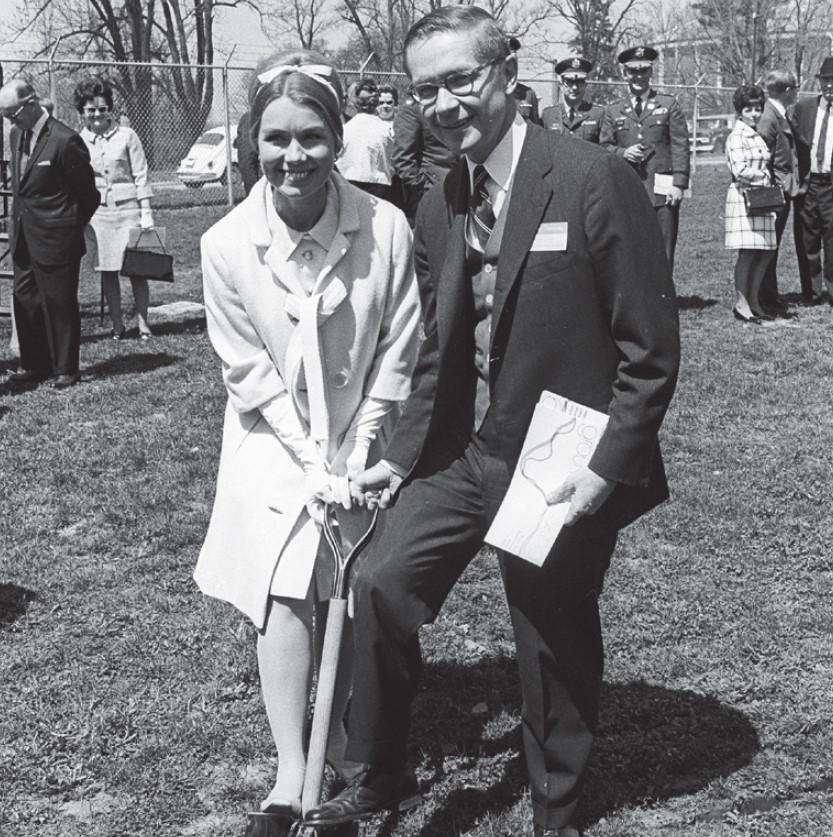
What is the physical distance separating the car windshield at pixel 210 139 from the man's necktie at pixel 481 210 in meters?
23.0

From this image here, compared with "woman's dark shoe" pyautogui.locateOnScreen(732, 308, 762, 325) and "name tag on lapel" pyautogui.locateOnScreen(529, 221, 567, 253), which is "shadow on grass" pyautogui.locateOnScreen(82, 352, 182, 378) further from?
"name tag on lapel" pyautogui.locateOnScreen(529, 221, 567, 253)

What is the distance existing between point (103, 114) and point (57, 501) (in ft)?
15.4

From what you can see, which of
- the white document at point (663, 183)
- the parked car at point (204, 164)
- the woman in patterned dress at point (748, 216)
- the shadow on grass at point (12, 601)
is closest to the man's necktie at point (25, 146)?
the shadow on grass at point (12, 601)

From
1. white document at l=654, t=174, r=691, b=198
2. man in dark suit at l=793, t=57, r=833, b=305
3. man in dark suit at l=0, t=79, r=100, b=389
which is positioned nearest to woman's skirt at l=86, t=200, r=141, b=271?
man in dark suit at l=0, t=79, r=100, b=389

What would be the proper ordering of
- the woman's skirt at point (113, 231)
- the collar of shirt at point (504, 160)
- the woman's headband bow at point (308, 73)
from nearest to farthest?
1. the collar of shirt at point (504, 160)
2. the woman's headband bow at point (308, 73)
3. the woman's skirt at point (113, 231)

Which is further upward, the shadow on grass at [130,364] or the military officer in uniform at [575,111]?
the military officer in uniform at [575,111]

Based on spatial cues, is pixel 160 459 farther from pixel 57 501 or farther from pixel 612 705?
pixel 612 705

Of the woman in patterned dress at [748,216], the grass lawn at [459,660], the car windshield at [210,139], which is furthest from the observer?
the car windshield at [210,139]

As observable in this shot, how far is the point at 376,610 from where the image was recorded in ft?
9.87

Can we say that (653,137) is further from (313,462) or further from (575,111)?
(313,462)

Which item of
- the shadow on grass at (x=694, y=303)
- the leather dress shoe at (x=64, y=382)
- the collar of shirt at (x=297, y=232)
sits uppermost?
the collar of shirt at (x=297, y=232)

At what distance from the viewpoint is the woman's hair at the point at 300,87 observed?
9.83ft

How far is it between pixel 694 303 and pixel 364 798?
9.12 metres

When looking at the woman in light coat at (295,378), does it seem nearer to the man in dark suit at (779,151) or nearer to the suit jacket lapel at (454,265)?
the suit jacket lapel at (454,265)
